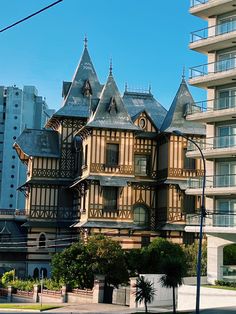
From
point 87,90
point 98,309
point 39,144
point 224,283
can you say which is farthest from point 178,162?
point 98,309

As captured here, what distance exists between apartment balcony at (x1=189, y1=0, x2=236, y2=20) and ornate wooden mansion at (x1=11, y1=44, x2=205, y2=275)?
16125 millimetres

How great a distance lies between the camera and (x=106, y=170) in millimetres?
54094

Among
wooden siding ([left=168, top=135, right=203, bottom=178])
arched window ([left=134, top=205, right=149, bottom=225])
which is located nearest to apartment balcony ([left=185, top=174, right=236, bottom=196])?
wooden siding ([left=168, top=135, right=203, bottom=178])

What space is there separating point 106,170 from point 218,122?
15998mm

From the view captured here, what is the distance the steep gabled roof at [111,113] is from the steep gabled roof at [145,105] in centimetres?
417

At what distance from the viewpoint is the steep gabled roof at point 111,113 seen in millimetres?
54844

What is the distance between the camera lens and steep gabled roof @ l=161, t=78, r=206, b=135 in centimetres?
5728

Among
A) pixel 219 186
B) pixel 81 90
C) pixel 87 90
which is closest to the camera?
pixel 219 186

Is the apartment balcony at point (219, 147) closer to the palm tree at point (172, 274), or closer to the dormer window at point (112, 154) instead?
the palm tree at point (172, 274)

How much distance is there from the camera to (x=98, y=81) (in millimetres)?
62906

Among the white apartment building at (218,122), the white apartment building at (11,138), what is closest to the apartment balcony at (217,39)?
the white apartment building at (218,122)

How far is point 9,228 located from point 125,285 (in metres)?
24.7

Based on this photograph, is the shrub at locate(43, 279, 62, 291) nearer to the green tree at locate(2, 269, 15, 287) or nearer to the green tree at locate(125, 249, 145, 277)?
the green tree at locate(125, 249, 145, 277)

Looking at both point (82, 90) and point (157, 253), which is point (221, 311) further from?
point (82, 90)
